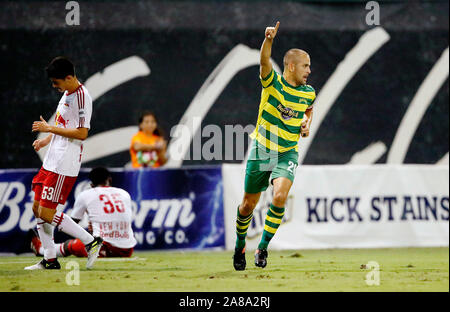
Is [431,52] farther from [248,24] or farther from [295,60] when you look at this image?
[295,60]

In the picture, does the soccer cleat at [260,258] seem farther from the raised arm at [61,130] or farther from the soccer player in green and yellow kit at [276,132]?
the raised arm at [61,130]

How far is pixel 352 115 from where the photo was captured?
13.8 m

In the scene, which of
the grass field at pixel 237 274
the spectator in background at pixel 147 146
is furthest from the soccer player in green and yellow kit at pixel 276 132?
the spectator in background at pixel 147 146

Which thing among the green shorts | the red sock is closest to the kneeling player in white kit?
the red sock

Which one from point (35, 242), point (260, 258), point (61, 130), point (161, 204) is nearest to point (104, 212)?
point (35, 242)

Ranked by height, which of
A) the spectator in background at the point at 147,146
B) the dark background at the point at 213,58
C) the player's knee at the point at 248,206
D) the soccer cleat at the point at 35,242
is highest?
the dark background at the point at 213,58

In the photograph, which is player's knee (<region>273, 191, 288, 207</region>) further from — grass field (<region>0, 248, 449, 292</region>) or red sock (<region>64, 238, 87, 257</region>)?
red sock (<region>64, 238, 87, 257</region>)

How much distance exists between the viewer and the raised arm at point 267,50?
22.5 ft

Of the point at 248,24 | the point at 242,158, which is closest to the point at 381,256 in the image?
the point at 242,158

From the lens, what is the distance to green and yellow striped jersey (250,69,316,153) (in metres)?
7.39

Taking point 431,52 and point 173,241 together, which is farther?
point 431,52

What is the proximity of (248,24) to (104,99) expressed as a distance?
290 centimetres

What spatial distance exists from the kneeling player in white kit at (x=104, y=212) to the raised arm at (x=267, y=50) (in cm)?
244

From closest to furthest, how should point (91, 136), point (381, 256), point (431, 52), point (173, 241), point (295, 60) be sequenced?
point (295, 60) < point (381, 256) < point (173, 241) < point (91, 136) < point (431, 52)
